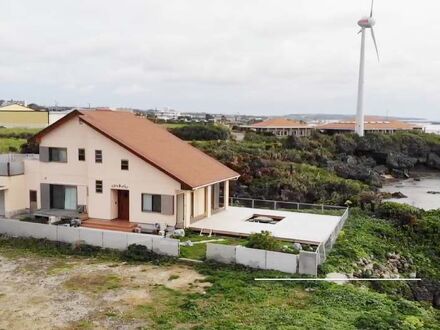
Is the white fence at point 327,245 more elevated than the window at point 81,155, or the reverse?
the window at point 81,155

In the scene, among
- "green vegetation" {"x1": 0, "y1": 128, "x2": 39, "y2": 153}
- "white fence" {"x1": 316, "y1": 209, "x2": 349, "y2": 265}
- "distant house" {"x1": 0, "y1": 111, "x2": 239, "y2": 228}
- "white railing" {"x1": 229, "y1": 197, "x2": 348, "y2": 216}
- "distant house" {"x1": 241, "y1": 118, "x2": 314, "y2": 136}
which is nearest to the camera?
"white fence" {"x1": 316, "y1": 209, "x2": 349, "y2": 265}

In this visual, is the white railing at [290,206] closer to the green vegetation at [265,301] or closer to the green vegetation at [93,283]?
the green vegetation at [265,301]

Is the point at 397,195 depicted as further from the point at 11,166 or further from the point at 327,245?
the point at 11,166

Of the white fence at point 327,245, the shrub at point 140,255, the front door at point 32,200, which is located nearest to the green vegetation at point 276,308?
the white fence at point 327,245

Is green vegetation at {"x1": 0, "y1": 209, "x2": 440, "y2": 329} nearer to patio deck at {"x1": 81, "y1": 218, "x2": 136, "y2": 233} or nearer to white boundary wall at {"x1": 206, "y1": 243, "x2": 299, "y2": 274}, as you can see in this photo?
white boundary wall at {"x1": 206, "y1": 243, "x2": 299, "y2": 274}

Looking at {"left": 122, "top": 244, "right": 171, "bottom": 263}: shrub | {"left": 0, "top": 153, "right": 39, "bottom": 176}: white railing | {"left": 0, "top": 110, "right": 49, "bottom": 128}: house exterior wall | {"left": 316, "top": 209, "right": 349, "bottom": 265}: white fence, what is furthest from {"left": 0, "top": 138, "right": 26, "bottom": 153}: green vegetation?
{"left": 316, "top": 209, "right": 349, "bottom": 265}: white fence
